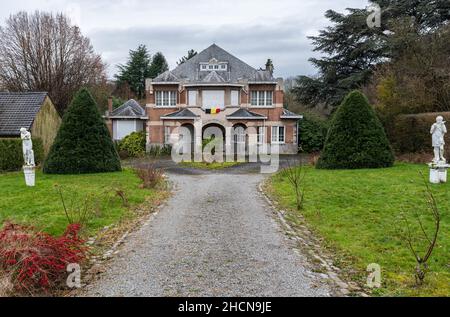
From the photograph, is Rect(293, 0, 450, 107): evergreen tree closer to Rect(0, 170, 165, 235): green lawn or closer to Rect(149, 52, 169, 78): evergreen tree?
Rect(0, 170, 165, 235): green lawn

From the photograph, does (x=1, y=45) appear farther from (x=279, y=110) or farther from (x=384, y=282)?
(x=384, y=282)

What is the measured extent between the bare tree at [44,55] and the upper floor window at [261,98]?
61.8 feet

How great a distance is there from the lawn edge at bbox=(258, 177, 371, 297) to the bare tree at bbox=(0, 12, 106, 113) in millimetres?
34950

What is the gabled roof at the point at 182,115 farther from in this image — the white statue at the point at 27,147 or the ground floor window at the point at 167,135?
the white statue at the point at 27,147

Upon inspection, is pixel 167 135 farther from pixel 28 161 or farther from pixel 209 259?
pixel 209 259

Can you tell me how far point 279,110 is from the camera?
114ft

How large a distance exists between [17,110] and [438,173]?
2449 cm

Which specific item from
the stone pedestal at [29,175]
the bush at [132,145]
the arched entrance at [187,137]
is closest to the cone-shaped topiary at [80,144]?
the stone pedestal at [29,175]

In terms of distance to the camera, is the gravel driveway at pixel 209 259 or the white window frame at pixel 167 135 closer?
the gravel driveway at pixel 209 259

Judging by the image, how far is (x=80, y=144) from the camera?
18375 millimetres

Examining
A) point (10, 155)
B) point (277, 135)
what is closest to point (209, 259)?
point (10, 155)

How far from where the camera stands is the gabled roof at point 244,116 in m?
32.7

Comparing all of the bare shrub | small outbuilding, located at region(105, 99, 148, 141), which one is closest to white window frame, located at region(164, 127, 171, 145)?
small outbuilding, located at region(105, 99, 148, 141)

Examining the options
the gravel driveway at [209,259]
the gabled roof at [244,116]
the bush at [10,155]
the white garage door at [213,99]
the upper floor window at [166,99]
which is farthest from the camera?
the upper floor window at [166,99]
